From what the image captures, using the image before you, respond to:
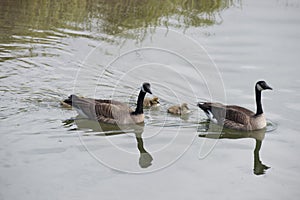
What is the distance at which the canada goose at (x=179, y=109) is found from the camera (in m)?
11.2

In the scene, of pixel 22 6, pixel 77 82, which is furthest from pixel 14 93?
pixel 22 6

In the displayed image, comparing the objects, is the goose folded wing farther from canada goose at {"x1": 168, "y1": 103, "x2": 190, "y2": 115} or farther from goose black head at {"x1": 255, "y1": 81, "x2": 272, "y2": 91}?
canada goose at {"x1": 168, "y1": 103, "x2": 190, "y2": 115}

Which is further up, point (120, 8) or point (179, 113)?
point (120, 8)

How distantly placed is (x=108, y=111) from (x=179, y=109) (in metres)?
1.29

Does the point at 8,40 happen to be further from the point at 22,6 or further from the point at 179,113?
the point at 179,113

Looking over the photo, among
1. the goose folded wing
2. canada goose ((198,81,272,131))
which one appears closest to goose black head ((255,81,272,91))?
canada goose ((198,81,272,131))

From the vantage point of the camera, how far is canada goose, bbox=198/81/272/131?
10.8 m

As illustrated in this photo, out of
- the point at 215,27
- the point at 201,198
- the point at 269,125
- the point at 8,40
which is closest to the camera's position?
the point at 201,198

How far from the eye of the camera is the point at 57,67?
13.2m

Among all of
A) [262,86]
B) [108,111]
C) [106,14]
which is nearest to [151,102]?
[108,111]

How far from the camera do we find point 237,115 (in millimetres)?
10797

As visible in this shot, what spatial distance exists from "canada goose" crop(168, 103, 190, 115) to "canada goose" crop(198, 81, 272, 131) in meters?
0.30

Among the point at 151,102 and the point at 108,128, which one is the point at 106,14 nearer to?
the point at 151,102

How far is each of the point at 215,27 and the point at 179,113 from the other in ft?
17.7
